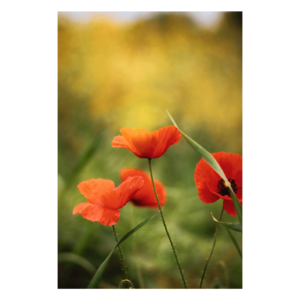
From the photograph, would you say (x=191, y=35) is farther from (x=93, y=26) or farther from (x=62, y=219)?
(x=62, y=219)

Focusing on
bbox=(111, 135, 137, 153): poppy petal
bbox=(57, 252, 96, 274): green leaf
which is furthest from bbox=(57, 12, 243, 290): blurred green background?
bbox=(111, 135, 137, 153): poppy petal

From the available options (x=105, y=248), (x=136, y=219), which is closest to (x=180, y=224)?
(x=136, y=219)

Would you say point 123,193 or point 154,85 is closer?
point 123,193

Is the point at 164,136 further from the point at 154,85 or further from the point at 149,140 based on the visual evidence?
the point at 154,85

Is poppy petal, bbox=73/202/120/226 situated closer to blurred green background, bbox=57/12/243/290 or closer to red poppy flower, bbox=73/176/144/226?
red poppy flower, bbox=73/176/144/226

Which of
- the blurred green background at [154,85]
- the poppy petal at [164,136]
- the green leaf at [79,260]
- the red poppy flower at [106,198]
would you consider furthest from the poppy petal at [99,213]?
the blurred green background at [154,85]

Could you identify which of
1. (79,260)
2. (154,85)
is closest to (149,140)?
(79,260)
